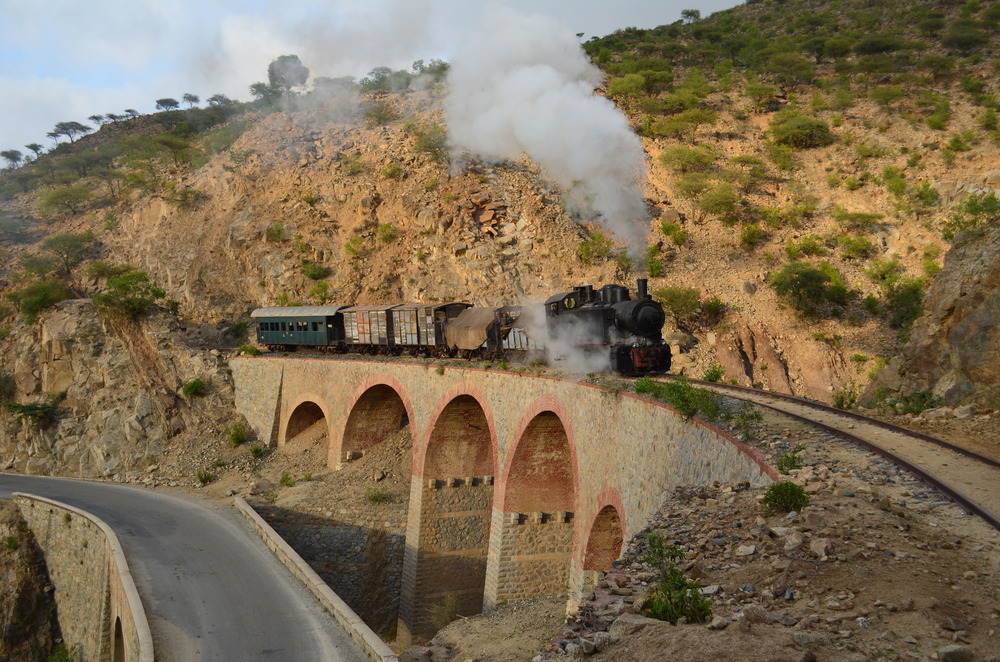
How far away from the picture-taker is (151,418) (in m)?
32.9

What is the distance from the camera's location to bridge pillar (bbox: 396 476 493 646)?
21348 mm

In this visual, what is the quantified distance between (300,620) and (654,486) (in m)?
7.40

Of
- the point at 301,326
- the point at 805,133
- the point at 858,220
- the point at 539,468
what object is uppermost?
the point at 805,133

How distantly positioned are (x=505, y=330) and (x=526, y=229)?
1790 cm

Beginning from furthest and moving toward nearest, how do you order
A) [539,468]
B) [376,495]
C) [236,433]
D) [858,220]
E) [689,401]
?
[858,220]
[236,433]
[376,495]
[539,468]
[689,401]

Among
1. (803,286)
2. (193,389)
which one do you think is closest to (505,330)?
(803,286)

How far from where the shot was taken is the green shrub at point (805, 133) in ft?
128

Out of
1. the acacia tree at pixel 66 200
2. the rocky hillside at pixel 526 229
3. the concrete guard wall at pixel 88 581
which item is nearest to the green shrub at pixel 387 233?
the rocky hillside at pixel 526 229

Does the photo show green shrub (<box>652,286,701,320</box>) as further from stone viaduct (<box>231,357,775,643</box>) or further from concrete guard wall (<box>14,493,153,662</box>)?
concrete guard wall (<box>14,493,153,662</box>)

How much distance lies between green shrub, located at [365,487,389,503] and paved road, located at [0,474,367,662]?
4.58m

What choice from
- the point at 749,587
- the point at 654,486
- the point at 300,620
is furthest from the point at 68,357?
the point at 749,587

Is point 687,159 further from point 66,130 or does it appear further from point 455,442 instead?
point 66,130

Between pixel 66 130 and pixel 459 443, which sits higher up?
pixel 66 130

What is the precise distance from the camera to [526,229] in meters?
38.1
